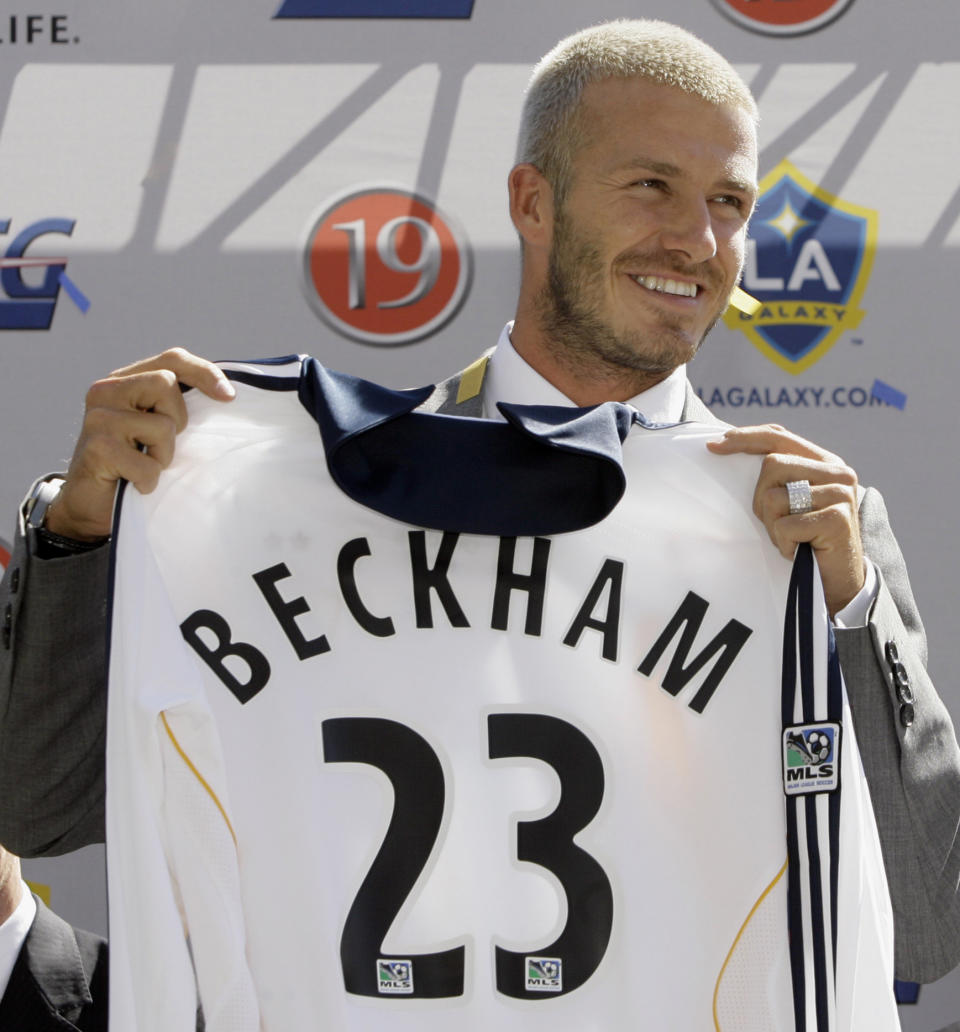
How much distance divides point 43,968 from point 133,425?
1.04 m

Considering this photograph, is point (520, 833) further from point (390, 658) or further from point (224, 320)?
point (224, 320)

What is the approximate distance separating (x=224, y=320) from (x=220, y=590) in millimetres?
1147

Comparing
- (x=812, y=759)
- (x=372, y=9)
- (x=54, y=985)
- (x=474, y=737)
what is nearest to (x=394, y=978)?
(x=474, y=737)

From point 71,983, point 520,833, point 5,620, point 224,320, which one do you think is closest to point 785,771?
point 520,833

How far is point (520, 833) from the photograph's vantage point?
1.14 m

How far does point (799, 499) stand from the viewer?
114 centimetres

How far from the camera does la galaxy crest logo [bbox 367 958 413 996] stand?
1.11 metres

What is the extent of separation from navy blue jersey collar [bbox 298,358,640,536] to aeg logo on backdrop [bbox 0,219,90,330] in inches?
46.8

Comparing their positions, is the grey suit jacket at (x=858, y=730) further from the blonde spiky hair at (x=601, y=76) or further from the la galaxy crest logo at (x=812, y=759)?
the blonde spiky hair at (x=601, y=76)

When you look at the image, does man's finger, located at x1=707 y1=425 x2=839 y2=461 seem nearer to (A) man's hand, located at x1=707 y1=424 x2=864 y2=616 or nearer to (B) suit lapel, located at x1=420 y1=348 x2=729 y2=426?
(A) man's hand, located at x1=707 y1=424 x2=864 y2=616

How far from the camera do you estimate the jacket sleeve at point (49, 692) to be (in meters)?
1.18

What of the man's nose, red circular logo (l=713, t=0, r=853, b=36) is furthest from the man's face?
red circular logo (l=713, t=0, r=853, b=36)

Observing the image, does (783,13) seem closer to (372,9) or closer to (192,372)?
(372,9)

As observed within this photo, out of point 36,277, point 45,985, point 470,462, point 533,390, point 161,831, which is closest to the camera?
point 161,831
